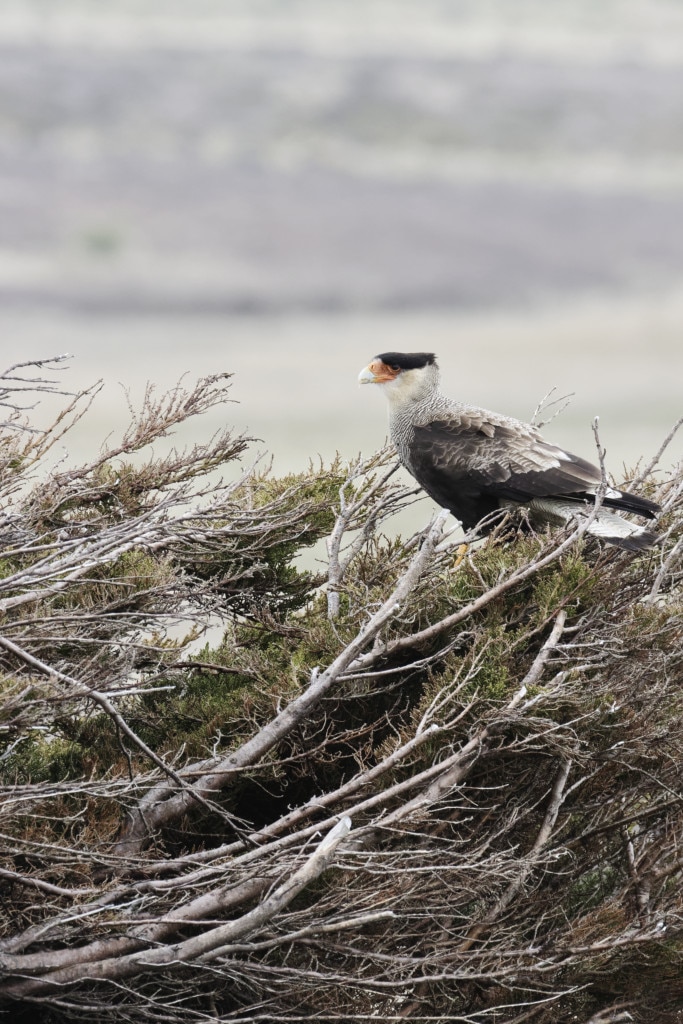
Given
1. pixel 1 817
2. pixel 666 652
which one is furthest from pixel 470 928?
pixel 1 817

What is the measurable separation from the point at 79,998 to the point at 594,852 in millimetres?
3603

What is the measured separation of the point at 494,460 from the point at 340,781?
117 inches

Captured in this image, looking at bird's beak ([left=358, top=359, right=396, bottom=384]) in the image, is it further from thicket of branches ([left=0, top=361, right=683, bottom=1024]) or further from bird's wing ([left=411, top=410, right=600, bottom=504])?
thicket of branches ([left=0, top=361, right=683, bottom=1024])

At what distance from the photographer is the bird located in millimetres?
8617

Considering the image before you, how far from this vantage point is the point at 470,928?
7043mm

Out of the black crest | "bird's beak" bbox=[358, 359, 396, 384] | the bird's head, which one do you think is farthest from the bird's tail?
"bird's beak" bbox=[358, 359, 396, 384]

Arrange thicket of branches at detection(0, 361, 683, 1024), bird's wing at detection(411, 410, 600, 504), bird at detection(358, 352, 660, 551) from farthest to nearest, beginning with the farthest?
bird's wing at detection(411, 410, 600, 504) → bird at detection(358, 352, 660, 551) → thicket of branches at detection(0, 361, 683, 1024)

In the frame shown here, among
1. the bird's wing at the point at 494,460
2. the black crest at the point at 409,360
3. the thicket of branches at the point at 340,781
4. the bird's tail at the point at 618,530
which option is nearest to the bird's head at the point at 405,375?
the black crest at the point at 409,360

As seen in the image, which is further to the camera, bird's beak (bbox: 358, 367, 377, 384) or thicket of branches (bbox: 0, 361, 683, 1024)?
bird's beak (bbox: 358, 367, 377, 384)

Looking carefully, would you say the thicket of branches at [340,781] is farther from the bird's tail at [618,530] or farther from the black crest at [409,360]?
the black crest at [409,360]

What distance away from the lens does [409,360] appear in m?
9.91

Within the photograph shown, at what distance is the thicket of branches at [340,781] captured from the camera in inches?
231

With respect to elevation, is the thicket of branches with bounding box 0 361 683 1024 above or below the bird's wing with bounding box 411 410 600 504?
below

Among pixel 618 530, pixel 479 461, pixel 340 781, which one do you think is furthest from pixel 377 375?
pixel 340 781
